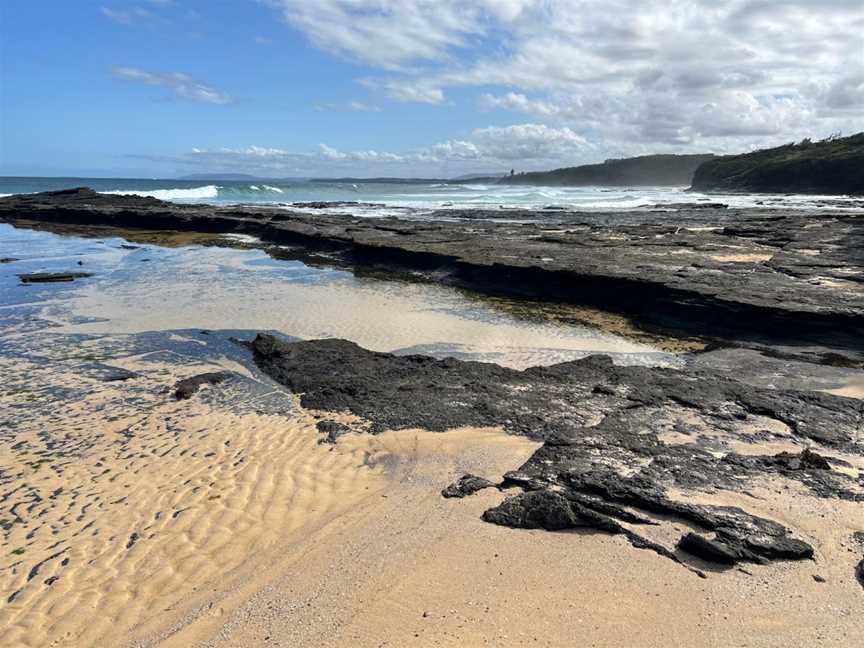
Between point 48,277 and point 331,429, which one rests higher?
point 331,429

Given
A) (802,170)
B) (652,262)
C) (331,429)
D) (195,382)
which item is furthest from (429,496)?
(802,170)


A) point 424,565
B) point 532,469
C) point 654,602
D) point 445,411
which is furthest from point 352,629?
point 445,411

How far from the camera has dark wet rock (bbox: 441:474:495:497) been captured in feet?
16.0

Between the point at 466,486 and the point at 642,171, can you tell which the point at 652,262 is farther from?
the point at 642,171

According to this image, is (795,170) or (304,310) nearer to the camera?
(304,310)

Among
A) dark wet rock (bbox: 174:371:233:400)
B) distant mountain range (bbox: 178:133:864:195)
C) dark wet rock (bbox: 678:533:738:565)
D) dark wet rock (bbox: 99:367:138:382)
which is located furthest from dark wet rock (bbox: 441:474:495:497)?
distant mountain range (bbox: 178:133:864:195)

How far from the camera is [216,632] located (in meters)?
3.35

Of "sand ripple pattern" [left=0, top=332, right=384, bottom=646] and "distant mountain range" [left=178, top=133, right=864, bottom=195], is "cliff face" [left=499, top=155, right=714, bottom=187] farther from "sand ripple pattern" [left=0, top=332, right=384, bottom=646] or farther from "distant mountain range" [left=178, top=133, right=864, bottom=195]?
"sand ripple pattern" [left=0, top=332, right=384, bottom=646]

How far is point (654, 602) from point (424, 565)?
146cm

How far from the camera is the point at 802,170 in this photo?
6531 cm

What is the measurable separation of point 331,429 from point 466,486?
2.06 m

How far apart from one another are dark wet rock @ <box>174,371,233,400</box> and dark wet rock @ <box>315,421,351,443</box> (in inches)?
85.6

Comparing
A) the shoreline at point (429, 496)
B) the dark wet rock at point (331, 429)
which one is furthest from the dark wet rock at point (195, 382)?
the dark wet rock at point (331, 429)

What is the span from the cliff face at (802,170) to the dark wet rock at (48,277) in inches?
2664
